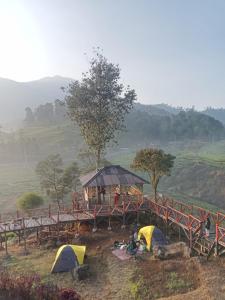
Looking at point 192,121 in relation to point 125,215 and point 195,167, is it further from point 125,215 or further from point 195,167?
point 125,215

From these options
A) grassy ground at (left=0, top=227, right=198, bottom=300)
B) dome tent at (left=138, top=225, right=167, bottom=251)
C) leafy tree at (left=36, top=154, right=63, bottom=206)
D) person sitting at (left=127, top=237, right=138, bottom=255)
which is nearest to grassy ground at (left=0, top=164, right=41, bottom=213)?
leafy tree at (left=36, top=154, right=63, bottom=206)

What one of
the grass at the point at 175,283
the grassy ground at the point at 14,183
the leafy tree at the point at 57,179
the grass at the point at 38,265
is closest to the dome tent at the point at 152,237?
the grass at the point at 175,283

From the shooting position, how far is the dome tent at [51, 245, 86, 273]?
78.8 ft

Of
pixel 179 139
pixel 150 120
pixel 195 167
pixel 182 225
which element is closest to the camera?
pixel 182 225

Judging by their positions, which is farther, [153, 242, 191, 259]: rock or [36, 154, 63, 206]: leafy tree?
[36, 154, 63, 206]: leafy tree

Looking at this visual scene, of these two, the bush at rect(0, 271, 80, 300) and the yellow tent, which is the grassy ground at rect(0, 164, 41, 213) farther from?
the bush at rect(0, 271, 80, 300)

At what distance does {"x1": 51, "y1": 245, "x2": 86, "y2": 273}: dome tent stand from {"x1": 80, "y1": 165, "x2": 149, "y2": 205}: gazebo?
27.6ft

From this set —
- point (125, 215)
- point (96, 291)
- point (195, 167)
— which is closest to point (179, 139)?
point (195, 167)

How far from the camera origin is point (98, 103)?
4347 centimetres

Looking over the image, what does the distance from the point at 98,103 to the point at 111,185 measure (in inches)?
530

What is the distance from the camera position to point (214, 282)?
19.0 metres

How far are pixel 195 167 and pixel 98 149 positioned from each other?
47.3m

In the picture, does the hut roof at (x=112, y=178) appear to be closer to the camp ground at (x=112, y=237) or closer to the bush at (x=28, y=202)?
the camp ground at (x=112, y=237)

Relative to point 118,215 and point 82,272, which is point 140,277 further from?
point 118,215
